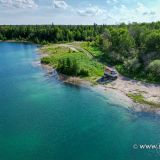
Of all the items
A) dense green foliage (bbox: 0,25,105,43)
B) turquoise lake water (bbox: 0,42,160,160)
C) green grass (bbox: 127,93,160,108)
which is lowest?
turquoise lake water (bbox: 0,42,160,160)

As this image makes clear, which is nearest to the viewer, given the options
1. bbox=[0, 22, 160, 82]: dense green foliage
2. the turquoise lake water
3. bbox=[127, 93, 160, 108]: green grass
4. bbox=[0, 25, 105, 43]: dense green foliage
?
the turquoise lake water

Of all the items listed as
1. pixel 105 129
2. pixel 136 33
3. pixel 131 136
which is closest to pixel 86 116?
pixel 105 129

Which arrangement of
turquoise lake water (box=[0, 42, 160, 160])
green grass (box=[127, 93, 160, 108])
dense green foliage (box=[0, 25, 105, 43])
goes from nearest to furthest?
turquoise lake water (box=[0, 42, 160, 160]) → green grass (box=[127, 93, 160, 108]) → dense green foliage (box=[0, 25, 105, 43])

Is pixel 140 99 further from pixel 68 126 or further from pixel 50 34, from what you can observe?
pixel 50 34

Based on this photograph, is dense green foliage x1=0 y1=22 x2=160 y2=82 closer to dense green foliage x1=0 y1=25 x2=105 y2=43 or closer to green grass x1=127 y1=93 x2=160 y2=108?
green grass x1=127 y1=93 x2=160 y2=108

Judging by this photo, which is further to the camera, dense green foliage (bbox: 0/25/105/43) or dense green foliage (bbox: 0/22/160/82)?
dense green foliage (bbox: 0/25/105/43)

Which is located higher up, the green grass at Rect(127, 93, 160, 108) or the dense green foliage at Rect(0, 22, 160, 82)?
the dense green foliage at Rect(0, 22, 160, 82)

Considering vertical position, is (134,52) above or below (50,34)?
above

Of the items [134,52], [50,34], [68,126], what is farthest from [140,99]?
[50,34]

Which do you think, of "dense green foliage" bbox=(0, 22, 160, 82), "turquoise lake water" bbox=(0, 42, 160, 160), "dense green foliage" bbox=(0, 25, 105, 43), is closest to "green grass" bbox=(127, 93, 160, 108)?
"turquoise lake water" bbox=(0, 42, 160, 160)
